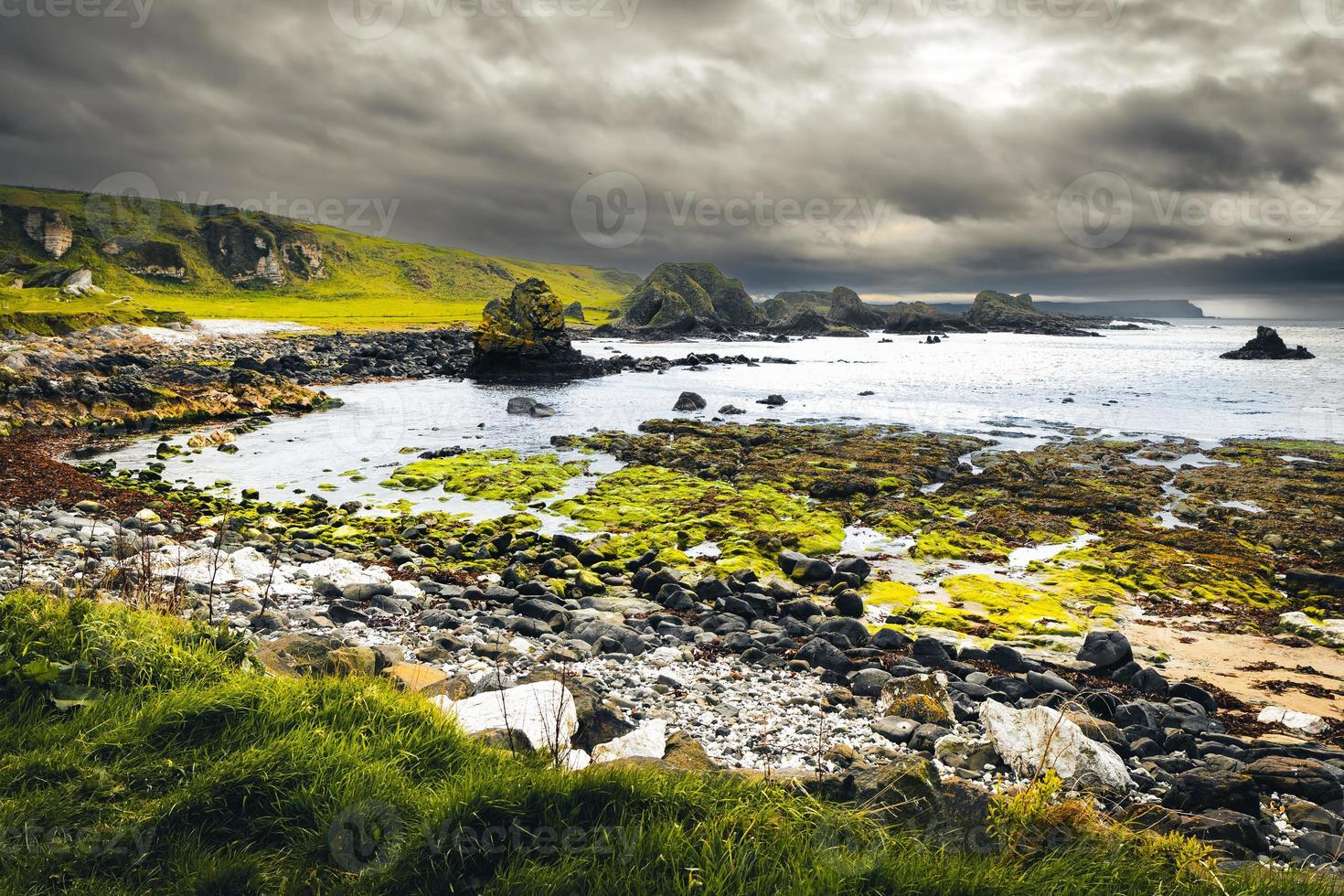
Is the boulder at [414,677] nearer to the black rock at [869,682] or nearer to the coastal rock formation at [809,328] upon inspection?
the black rock at [869,682]

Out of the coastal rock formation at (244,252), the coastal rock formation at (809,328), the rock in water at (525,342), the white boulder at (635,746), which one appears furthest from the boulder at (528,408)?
the coastal rock formation at (244,252)

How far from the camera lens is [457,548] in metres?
13.3

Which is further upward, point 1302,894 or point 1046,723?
point 1302,894

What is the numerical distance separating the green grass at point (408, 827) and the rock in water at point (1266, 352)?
121 metres

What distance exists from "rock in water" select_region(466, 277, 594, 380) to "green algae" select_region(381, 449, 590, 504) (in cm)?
3393

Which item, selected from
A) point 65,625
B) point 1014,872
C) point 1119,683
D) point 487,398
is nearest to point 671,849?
point 1014,872

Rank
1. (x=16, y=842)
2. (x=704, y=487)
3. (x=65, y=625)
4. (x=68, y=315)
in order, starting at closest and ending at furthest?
1. (x=16, y=842)
2. (x=65, y=625)
3. (x=704, y=487)
4. (x=68, y=315)

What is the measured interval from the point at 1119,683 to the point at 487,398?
129 ft

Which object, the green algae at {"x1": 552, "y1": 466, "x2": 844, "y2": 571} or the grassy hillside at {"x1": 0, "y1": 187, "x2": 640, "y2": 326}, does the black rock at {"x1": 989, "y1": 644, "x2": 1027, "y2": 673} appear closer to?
the green algae at {"x1": 552, "y1": 466, "x2": 844, "y2": 571}

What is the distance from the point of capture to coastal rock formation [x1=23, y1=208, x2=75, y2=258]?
6181 inches

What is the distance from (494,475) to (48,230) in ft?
688

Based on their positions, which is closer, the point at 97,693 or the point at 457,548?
the point at 97,693

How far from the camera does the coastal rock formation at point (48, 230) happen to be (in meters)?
157

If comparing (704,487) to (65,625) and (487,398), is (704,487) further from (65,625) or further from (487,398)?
(487,398)
